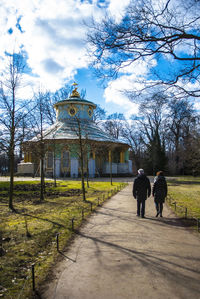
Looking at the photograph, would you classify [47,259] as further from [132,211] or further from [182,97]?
[182,97]

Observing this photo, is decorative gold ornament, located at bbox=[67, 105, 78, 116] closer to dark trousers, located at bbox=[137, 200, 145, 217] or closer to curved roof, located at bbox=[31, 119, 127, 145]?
curved roof, located at bbox=[31, 119, 127, 145]

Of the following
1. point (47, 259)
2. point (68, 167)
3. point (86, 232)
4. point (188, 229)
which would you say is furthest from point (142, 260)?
point (68, 167)

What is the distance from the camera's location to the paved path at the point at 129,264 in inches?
139

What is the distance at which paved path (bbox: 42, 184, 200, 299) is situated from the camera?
3.53m

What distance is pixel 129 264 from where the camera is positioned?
4.43m

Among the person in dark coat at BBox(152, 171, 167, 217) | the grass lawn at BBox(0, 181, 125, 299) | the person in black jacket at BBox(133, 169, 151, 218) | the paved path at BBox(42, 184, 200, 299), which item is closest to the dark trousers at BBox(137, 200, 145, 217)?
the person in black jacket at BBox(133, 169, 151, 218)

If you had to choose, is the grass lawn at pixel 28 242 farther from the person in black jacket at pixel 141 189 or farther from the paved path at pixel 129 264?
the person in black jacket at pixel 141 189

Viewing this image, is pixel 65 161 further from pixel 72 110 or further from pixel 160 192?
pixel 160 192

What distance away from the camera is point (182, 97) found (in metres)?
8.69

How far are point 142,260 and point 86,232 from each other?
7.70ft

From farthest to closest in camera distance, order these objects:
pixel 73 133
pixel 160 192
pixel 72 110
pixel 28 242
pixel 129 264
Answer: pixel 72 110 < pixel 73 133 < pixel 160 192 < pixel 28 242 < pixel 129 264

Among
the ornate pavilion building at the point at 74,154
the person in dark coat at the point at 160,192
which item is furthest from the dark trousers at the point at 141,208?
the ornate pavilion building at the point at 74,154

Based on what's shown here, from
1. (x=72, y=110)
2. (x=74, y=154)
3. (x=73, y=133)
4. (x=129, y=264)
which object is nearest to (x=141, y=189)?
(x=129, y=264)

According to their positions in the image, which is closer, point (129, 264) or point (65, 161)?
point (129, 264)
